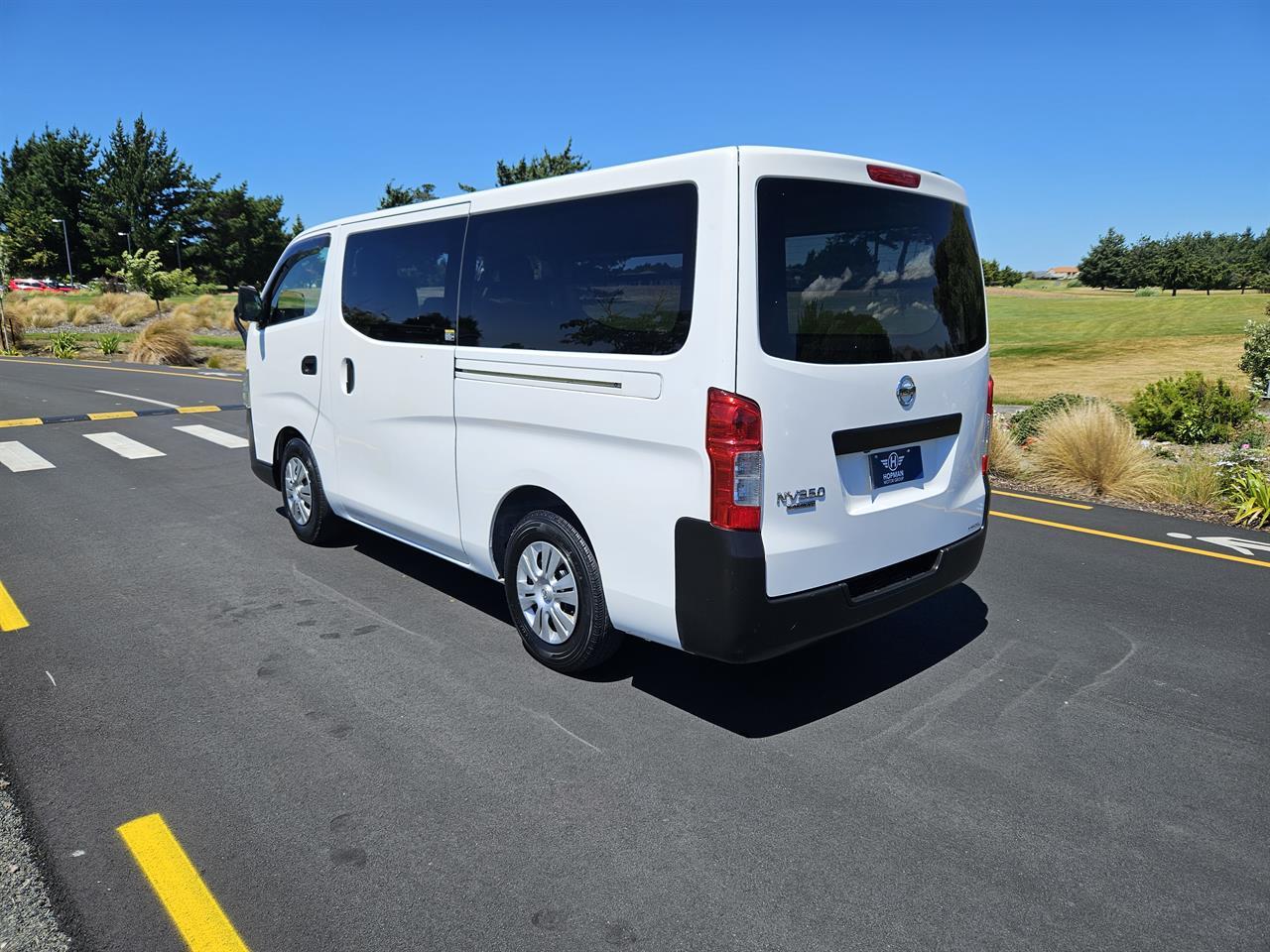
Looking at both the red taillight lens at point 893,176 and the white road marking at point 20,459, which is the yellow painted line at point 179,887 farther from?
the white road marking at point 20,459

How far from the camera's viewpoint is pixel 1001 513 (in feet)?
24.8

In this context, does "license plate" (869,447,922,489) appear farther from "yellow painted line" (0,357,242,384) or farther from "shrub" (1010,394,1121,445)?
"yellow painted line" (0,357,242,384)

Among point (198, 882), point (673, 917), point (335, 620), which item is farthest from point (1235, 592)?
point (198, 882)

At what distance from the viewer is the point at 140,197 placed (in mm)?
68500

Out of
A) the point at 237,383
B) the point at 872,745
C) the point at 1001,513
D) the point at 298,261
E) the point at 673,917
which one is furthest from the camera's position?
the point at 237,383

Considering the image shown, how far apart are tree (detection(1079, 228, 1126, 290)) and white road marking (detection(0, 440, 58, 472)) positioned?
106323mm

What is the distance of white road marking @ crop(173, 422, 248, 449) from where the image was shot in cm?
1062

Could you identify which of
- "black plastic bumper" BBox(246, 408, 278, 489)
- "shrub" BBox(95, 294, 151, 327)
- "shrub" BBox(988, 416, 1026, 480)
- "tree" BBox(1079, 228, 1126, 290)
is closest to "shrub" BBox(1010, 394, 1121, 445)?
"shrub" BBox(988, 416, 1026, 480)

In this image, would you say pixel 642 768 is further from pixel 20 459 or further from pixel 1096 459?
pixel 20 459

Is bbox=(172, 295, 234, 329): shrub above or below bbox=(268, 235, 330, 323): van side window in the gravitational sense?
above

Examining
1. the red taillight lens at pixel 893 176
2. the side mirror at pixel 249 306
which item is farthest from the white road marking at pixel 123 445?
the red taillight lens at pixel 893 176

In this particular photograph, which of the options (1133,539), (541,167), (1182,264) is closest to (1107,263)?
(1182,264)

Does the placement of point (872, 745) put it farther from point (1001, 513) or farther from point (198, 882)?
point (1001, 513)

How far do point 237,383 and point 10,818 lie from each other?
16.1 m
